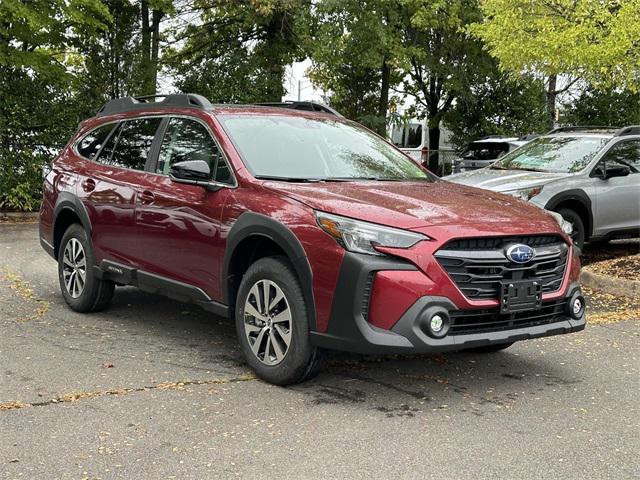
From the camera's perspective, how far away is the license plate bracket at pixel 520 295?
14.6 ft

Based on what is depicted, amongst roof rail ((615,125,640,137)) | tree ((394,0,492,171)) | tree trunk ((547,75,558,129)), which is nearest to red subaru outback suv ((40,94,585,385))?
roof rail ((615,125,640,137))

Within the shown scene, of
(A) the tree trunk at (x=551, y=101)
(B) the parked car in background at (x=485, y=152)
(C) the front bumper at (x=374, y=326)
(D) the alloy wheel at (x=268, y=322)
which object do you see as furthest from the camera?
(A) the tree trunk at (x=551, y=101)

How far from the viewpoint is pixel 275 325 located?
4758 millimetres

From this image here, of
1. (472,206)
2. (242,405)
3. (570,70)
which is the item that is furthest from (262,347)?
(570,70)

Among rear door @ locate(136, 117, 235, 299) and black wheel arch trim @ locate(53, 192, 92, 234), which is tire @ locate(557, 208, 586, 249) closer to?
rear door @ locate(136, 117, 235, 299)

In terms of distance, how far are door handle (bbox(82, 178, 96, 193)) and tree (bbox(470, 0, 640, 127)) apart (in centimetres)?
619

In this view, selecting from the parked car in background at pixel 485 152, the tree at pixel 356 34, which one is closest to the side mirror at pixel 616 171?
the parked car in background at pixel 485 152

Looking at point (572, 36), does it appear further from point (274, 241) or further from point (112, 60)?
point (112, 60)

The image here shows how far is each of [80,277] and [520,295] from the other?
3948mm

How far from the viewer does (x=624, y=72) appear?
997 cm

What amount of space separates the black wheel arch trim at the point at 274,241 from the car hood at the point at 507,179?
4.91 m

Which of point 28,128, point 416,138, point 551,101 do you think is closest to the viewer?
point 28,128

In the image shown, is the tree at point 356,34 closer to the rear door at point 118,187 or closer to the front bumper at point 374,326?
the rear door at point 118,187

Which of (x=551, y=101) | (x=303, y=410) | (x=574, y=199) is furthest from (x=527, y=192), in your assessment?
(x=551, y=101)
